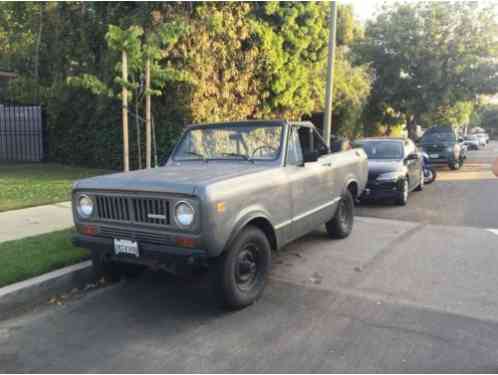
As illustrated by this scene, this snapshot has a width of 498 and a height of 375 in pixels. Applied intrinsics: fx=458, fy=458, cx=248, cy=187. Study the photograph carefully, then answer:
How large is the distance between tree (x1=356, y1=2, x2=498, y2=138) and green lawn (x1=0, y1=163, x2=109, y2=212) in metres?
16.7

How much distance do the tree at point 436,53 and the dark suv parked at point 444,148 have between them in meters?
4.44

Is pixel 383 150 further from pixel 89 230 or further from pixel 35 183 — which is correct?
pixel 35 183

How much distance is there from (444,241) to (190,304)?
4.29 m

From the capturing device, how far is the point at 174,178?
14.2 feet

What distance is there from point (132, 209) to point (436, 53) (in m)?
22.4

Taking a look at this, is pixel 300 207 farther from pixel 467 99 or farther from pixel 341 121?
pixel 467 99

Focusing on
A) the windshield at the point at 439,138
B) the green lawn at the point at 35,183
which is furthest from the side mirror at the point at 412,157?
the windshield at the point at 439,138

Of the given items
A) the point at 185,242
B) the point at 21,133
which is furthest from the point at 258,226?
the point at 21,133

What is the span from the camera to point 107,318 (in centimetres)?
431

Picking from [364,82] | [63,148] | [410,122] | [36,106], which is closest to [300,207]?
[63,148]

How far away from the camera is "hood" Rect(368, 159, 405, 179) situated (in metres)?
9.91

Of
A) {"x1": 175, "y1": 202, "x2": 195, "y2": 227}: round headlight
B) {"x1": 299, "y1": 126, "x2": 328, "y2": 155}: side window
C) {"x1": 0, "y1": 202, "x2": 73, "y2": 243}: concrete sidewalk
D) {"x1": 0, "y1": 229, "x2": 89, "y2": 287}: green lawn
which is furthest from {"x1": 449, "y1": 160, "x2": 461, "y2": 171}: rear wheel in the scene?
{"x1": 175, "y1": 202, "x2": 195, "y2": 227}: round headlight

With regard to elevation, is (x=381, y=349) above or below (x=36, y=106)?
below

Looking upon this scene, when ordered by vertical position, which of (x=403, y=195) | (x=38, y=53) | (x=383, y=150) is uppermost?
(x=38, y=53)
